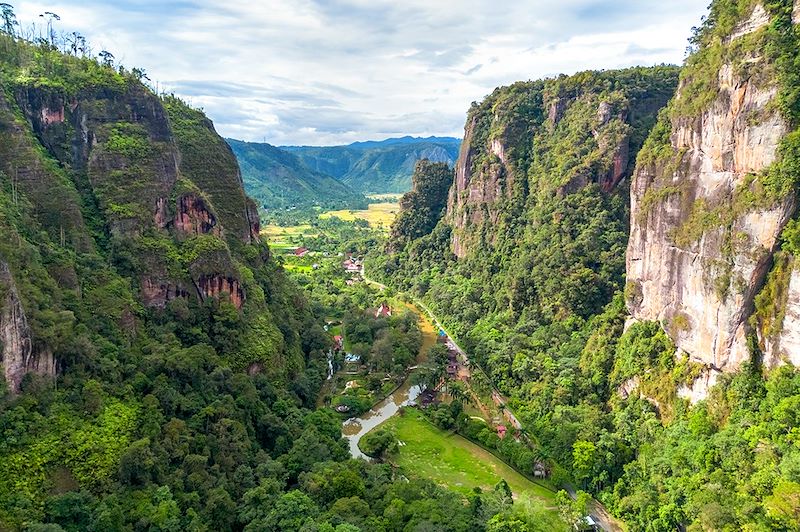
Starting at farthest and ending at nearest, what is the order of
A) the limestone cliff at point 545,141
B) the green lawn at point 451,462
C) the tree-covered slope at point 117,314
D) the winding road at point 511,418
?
the limestone cliff at point 545,141, the green lawn at point 451,462, the winding road at point 511,418, the tree-covered slope at point 117,314

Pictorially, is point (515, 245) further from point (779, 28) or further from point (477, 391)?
point (779, 28)

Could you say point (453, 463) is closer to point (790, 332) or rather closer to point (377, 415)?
point (377, 415)

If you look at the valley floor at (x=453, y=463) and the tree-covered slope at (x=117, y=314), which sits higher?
the tree-covered slope at (x=117, y=314)

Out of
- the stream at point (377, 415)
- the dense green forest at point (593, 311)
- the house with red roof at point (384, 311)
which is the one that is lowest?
the stream at point (377, 415)

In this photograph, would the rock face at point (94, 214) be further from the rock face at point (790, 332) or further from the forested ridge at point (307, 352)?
the rock face at point (790, 332)

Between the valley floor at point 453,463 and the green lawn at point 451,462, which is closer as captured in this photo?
the valley floor at point 453,463

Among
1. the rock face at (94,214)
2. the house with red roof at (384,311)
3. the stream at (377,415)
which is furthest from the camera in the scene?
the house with red roof at (384,311)

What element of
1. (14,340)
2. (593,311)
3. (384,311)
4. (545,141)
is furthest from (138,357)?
(545,141)

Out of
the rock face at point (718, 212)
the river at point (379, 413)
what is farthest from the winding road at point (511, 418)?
the rock face at point (718, 212)

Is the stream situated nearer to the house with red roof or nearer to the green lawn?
the green lawn
